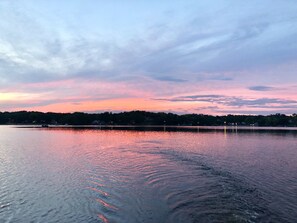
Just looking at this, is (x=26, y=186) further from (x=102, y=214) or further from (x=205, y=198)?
(x=205, y=198)

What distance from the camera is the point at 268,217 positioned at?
40.7ft

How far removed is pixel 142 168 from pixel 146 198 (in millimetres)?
9942

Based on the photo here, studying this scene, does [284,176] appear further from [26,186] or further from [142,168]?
[26,186]

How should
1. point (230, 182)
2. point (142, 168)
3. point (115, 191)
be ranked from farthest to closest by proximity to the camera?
point (142, 168), point (230, 182), point (115, 191)

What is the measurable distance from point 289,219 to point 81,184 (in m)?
13.2

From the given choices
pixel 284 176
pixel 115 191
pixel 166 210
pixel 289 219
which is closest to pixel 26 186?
pixel 115 191

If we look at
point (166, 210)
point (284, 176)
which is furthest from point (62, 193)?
point (284, 176)

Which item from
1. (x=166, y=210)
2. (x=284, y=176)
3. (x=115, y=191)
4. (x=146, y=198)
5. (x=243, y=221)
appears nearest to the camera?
(x=243, y=221)

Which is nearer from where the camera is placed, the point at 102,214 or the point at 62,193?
the point at 102,214

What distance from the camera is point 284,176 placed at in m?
21.8

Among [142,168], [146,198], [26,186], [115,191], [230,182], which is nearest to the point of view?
[146,198]

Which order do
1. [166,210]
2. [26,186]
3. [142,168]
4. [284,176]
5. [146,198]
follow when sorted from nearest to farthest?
[166,210] → [146,198] → [26,186] → [284,176] → [142,168]

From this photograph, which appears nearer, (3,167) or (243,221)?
(243,221)

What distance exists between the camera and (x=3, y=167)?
25.2 meters
